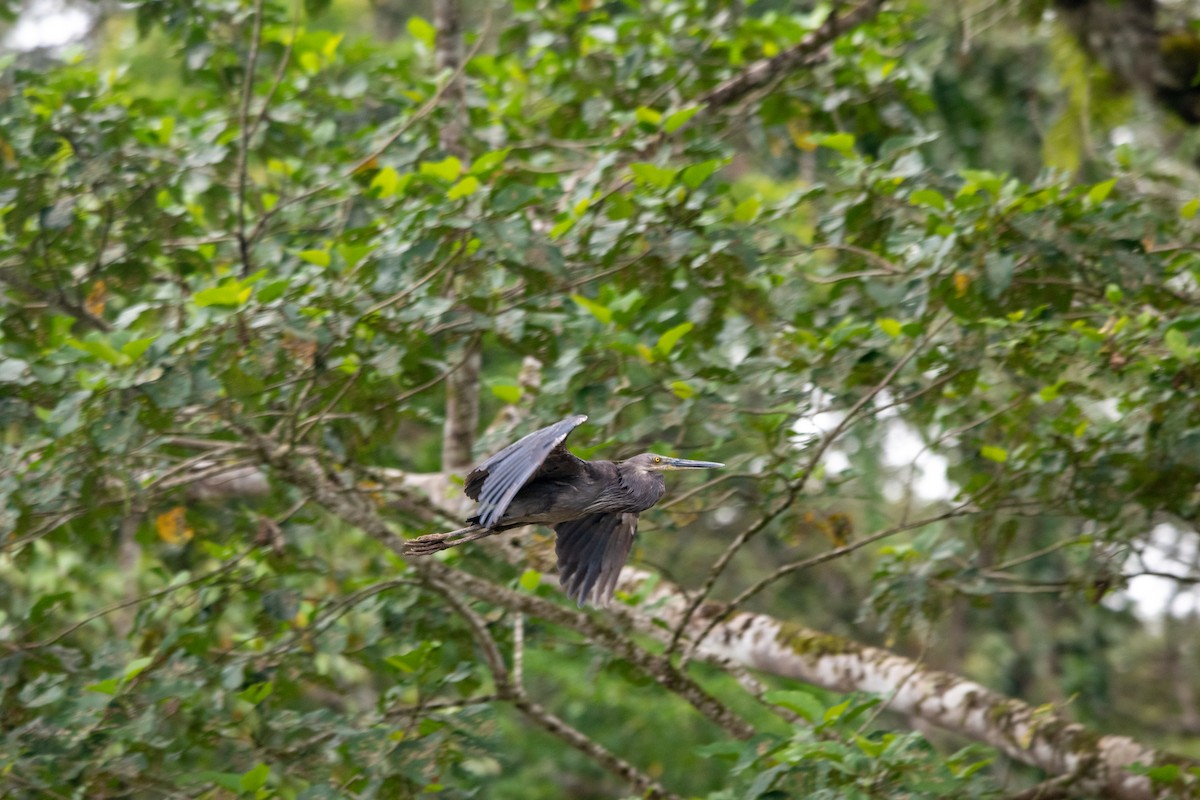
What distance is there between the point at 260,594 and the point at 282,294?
1445mm

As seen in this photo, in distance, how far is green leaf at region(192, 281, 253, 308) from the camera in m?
3.69

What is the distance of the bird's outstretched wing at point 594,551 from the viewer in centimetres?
367

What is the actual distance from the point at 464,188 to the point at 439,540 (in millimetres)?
1108

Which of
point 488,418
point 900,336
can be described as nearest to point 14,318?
point 900,336

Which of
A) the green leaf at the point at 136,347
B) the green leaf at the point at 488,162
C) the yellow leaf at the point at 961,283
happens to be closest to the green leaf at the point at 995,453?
the yellow leaf at the point at 961,283

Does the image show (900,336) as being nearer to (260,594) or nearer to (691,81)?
(691,81)

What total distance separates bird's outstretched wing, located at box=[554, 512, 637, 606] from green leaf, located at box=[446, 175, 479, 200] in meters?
1.09

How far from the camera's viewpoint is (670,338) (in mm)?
4004

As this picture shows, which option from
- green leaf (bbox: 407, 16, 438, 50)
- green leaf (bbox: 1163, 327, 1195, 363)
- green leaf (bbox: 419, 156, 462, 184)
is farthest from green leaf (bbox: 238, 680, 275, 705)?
green leaf (bbox: 1163, 327, 1195, 363)

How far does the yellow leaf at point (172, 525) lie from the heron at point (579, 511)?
152 cm

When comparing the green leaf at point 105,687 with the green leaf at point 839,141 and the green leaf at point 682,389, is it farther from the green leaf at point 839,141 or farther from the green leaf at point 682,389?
the green leaf at point 839,141

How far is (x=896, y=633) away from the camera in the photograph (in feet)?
15.3

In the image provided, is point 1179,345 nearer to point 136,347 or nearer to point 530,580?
point 530,580

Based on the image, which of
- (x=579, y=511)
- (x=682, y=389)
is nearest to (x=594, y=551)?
(x=579, y=511)
